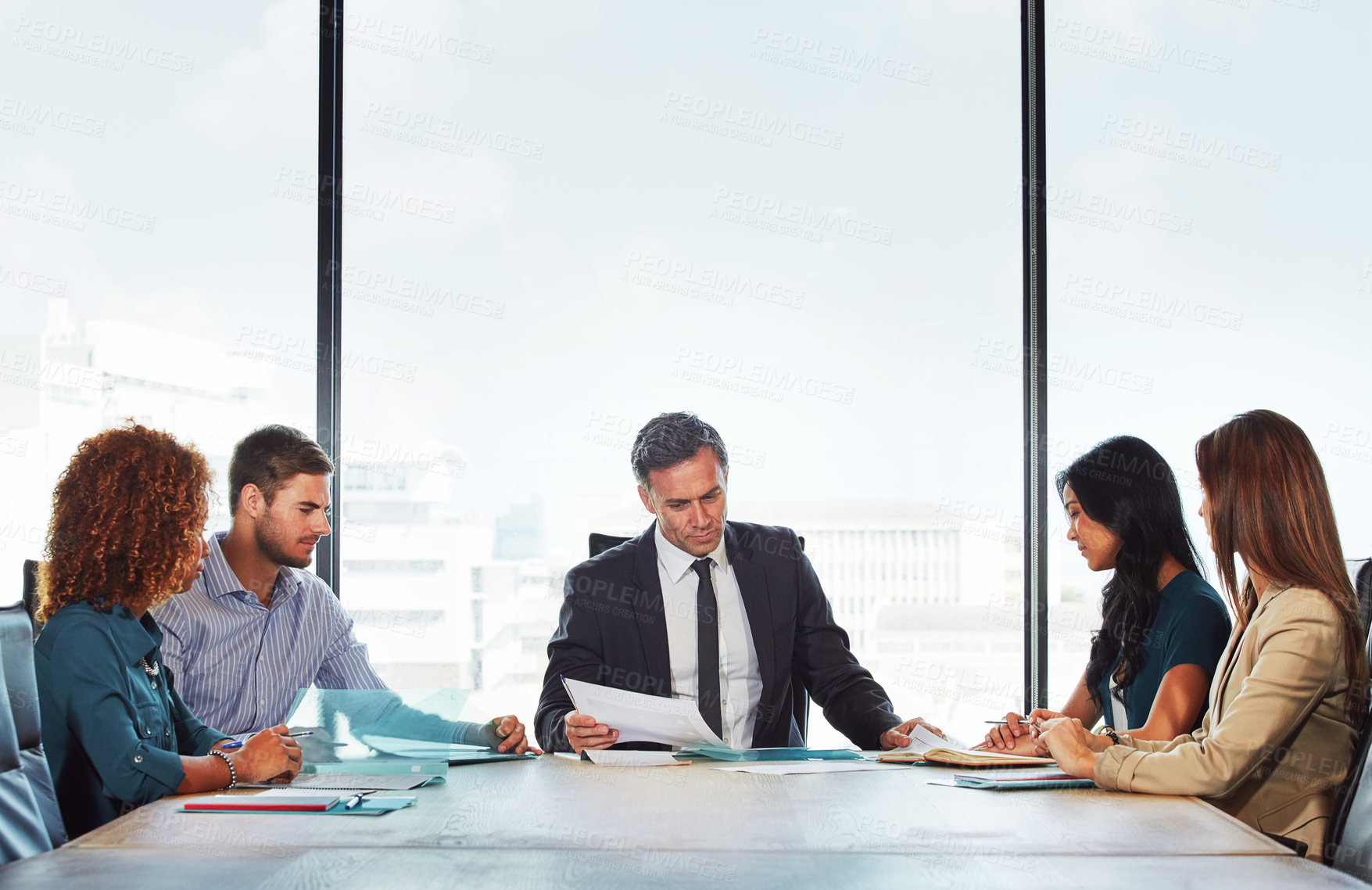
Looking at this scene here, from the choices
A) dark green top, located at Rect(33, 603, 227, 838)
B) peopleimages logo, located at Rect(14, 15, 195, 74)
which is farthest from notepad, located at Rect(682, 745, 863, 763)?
peopleimages logo, located at Rect(14, 15, 195, 74)

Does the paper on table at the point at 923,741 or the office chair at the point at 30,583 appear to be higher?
the office chair at the point at 30,583

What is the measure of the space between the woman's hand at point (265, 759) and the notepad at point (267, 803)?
0.08 metres

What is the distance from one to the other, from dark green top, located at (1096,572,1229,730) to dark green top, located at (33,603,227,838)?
1889mm

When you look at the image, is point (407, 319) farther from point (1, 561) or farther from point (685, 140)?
point (1, 561)

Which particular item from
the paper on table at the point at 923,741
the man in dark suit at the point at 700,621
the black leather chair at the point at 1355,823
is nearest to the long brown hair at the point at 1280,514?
the black leather chair at the point at 1355,823

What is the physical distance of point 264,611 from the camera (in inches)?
95.8

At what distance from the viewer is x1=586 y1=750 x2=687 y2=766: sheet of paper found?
1880 mm

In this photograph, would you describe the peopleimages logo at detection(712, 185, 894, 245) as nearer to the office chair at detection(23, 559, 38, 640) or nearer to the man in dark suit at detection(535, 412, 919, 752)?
the man in dark suit at detection(535, 412, 919, 752)

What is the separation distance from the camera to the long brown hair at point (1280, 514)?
1.76m

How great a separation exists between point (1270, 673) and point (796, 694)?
1.20m

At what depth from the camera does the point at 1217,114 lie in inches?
124

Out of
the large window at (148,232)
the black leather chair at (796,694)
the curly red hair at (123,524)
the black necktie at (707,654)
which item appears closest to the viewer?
the curly red hair at (123,524)

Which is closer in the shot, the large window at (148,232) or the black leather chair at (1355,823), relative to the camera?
the black leather chair at (1355,823)

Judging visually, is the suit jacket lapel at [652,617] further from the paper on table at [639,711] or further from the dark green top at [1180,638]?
the dark green top at [1180,638]
